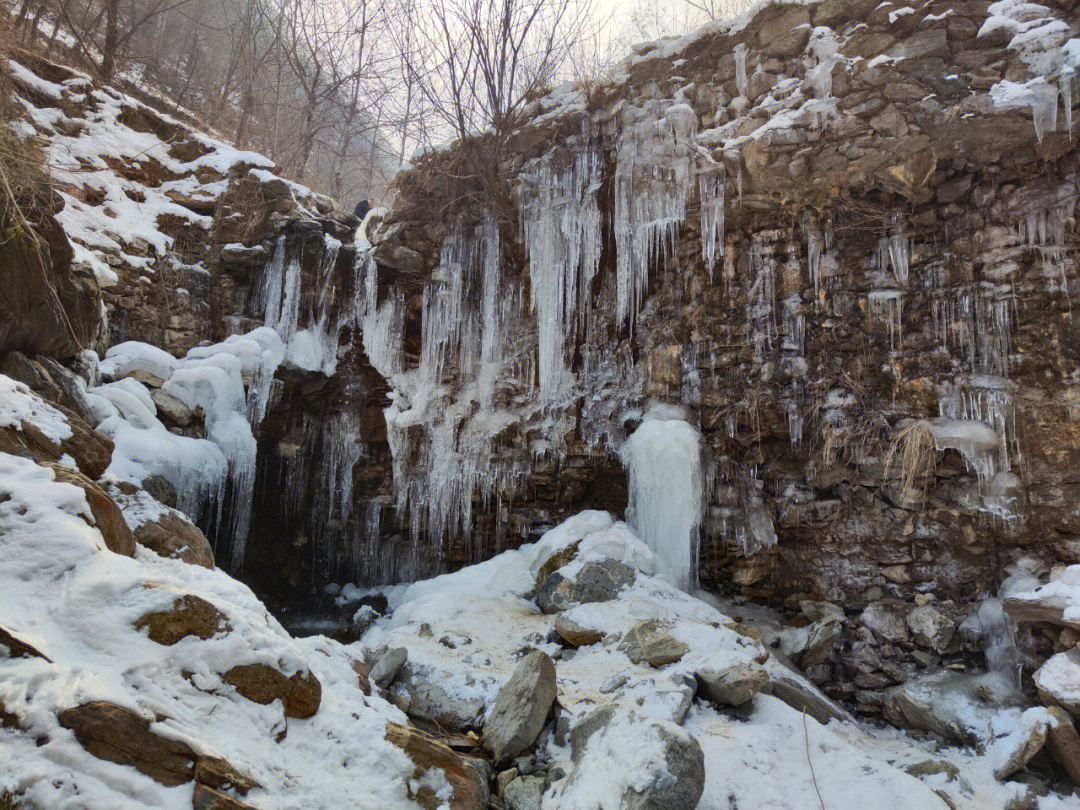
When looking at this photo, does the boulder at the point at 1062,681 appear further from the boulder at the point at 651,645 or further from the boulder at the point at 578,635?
the boulder at the point at 578,635

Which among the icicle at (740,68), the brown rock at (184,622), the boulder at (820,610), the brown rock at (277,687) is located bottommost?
the boulder at (820,610)

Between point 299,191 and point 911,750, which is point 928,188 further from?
point 299,191

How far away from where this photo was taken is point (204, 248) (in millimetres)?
7434

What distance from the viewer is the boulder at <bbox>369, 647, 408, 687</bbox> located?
3.73 m

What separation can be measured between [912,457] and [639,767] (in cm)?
377

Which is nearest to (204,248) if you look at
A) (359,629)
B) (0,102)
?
(0,102)

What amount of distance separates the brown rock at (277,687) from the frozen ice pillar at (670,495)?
3759mm

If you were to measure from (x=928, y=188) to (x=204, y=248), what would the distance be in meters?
8.11

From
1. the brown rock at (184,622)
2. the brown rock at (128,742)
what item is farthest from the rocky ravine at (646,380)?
the brown rock at (128,742)

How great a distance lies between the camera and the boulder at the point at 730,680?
3.30 meters

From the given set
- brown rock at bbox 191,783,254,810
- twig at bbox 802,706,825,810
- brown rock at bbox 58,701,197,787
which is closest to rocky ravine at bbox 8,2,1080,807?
twig at bbox 802,706,825,810

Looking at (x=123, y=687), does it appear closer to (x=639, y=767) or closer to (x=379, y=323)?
(x=639, y=767)

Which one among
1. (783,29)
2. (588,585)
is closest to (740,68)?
(783,29)

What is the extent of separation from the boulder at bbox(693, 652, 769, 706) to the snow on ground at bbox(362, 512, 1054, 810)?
0.06 metres
